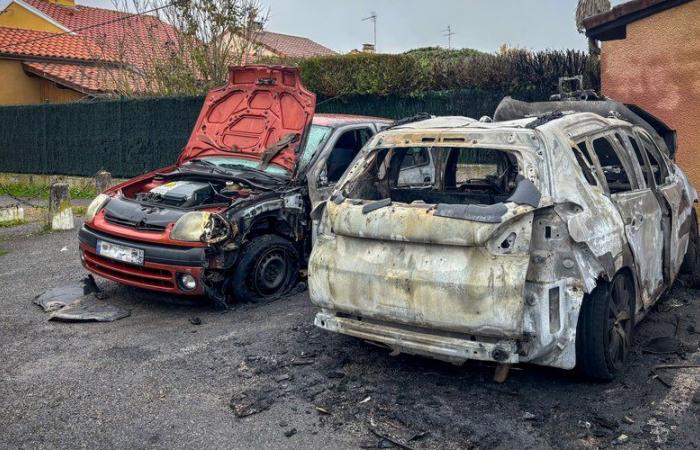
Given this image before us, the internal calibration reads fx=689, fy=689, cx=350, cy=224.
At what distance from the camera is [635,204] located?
5.16 meters

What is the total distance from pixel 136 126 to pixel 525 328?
50.3 feet

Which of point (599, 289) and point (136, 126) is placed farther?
point (136, 126)

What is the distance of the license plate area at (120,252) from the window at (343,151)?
2145 millimetres

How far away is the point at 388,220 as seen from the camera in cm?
451

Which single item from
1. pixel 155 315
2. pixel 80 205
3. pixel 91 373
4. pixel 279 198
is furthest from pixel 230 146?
pixel 80 205

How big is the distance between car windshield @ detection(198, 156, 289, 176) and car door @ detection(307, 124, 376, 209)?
0.34m

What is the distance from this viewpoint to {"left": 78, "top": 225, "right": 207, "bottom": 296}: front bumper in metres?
6.18

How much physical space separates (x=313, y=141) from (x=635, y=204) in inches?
139

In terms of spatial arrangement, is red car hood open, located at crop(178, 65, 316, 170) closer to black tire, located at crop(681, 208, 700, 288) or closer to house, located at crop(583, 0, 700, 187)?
black tire, located at crop(681, 208, 700, 288)

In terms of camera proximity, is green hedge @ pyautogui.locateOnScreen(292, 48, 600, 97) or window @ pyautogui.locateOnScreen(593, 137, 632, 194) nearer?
window @ pyautogui.locateOnScreen(593, 137, 632, 194)

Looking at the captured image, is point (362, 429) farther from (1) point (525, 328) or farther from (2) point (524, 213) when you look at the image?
(2) point (524, 213)

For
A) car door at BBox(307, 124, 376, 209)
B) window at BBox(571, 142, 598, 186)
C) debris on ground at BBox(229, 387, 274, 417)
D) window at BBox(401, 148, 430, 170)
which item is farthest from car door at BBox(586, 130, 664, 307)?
debris on ground at BBox(229, 387, 274, 417)

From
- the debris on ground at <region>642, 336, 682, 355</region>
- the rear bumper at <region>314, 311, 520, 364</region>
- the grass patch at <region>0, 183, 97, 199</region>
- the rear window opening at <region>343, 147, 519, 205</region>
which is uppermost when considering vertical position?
the rear window opening at <region>343, 147, 519, 205</region>

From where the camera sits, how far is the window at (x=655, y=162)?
20.1 ft
